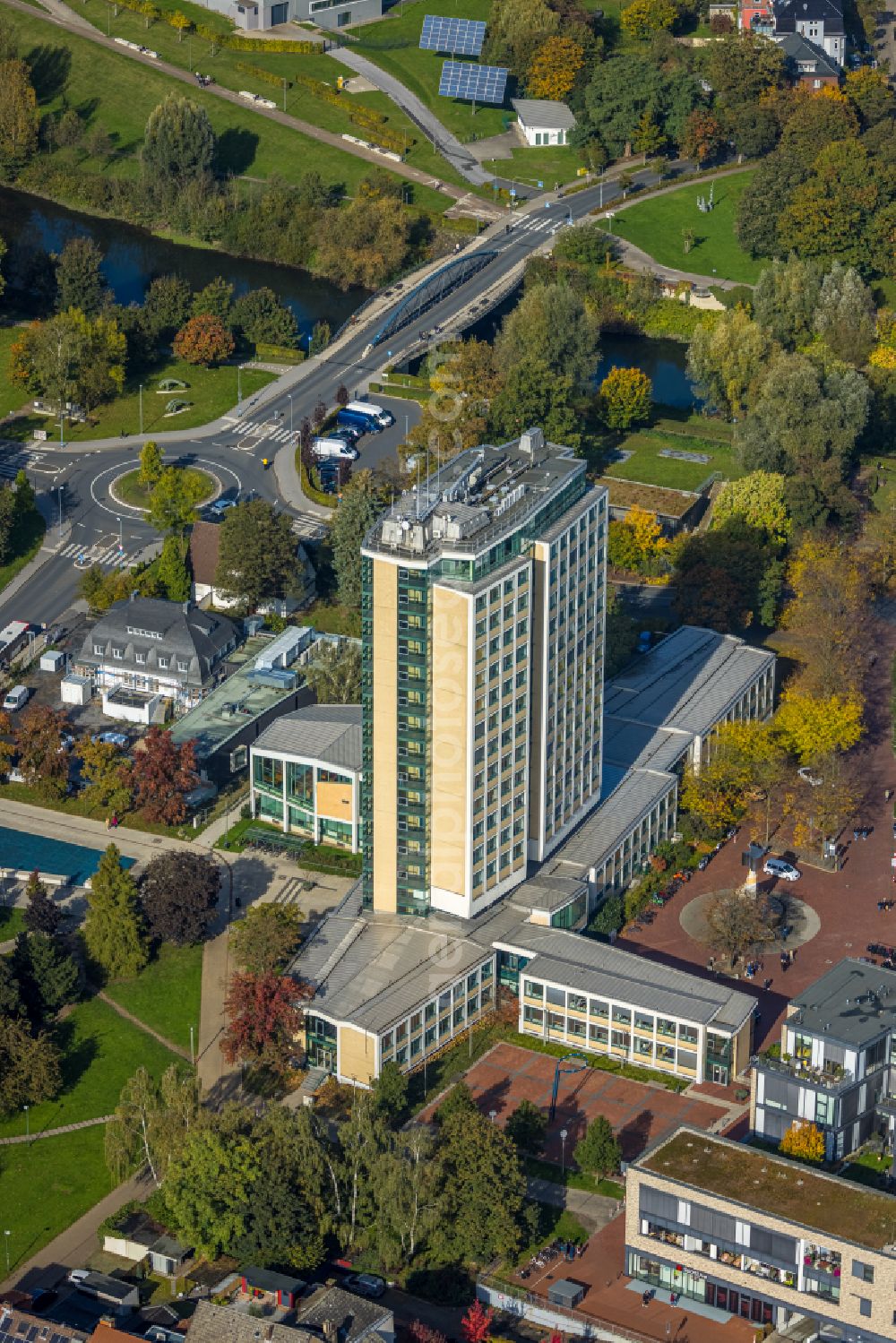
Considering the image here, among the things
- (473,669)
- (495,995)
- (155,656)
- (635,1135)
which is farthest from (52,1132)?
(155,656)

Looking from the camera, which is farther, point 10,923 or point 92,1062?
point 10,923

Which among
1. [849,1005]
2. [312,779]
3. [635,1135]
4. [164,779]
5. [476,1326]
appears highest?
[849,1005]

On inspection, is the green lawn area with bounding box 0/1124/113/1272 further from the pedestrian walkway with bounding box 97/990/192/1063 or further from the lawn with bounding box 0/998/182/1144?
the pedestrian walkway with bounding box 97/990/192/1063

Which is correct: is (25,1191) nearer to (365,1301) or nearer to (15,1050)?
(15,1050)

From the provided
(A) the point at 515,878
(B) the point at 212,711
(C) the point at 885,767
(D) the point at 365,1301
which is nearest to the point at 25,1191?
(D) the point at 365,1301

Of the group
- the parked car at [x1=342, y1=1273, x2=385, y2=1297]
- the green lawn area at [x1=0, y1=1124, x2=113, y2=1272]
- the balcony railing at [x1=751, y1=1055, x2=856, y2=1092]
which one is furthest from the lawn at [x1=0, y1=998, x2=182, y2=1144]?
the balcony railing at [x1=751, y1=1055, x2=856, y2=1092]

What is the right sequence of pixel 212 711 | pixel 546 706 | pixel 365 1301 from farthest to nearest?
pixel 212 711
pixel 546 706
pixel 365 1301

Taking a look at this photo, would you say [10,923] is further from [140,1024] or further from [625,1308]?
[625,1308]
